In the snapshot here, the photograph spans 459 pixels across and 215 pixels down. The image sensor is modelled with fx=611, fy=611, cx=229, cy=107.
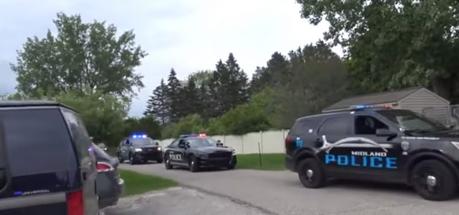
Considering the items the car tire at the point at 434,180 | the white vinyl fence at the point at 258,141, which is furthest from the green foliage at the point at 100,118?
the car tire at the point at 434,180

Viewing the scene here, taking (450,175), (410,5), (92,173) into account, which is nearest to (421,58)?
(410,5)

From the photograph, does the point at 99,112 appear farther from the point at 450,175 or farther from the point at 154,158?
the point at 450,175

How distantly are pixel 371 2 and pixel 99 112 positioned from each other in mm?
14116

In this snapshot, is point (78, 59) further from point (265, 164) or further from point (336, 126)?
point (336, 126)

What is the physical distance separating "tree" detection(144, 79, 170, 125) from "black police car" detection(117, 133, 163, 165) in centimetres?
8527

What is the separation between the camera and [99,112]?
99.9 ft

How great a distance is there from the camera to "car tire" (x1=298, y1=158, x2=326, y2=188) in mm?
14148

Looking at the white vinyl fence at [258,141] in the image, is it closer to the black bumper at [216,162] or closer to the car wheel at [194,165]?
the black bumper at [216,162]

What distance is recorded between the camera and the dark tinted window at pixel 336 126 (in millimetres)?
13648

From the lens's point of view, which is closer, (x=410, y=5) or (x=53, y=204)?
(x=53, y=204)

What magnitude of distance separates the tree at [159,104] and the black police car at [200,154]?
97.0 meters

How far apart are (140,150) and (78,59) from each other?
132 ft

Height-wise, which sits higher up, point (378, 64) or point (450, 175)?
point (378, 64)

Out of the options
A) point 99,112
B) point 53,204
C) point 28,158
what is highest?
point 99,112
